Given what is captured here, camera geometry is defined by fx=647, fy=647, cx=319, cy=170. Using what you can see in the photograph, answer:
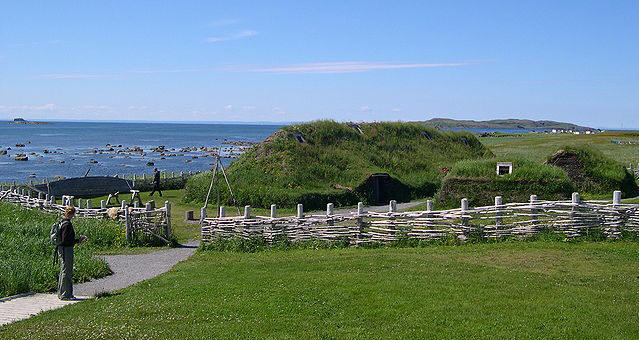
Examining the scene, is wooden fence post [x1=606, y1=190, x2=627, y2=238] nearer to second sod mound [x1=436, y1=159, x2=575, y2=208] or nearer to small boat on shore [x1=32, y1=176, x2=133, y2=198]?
second sod mound [x1=436, y1=159, x2=575, y2=208]

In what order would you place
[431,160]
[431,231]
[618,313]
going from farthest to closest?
[431,160] → [431,231] → [618,313]

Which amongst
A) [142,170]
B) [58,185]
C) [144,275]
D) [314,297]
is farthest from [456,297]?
[142,170]

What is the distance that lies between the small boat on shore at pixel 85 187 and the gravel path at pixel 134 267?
21025mm

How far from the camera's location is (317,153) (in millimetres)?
40500

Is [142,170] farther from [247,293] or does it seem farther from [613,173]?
[247,293]

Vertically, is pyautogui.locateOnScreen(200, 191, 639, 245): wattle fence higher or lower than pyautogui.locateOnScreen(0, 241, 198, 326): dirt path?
higher

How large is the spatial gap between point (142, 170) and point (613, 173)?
60630mm

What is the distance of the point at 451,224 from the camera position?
771 inches

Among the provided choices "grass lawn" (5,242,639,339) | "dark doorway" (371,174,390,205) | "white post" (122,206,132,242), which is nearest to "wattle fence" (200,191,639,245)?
"grass lawn" (5,242,639,339)

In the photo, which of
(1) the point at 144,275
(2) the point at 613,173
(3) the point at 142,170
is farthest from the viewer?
(3) the point at 142,170

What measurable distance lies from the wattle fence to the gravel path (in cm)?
146

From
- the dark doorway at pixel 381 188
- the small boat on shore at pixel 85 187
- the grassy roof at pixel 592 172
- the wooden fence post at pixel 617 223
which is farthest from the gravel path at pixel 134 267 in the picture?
the small boat on shore at pixel 85 187

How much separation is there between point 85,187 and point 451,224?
30539 millimetres

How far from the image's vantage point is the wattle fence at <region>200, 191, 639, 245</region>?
18594 millimetres
